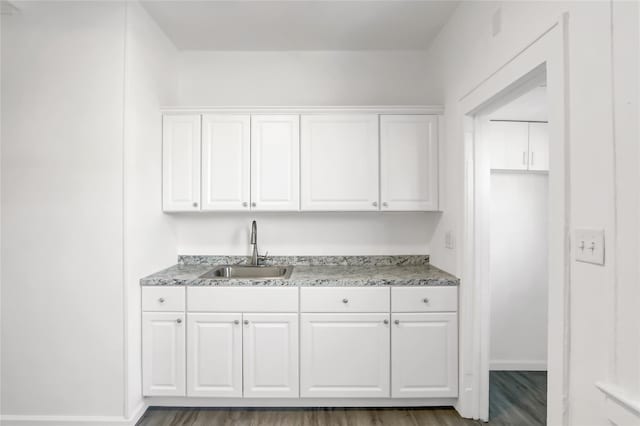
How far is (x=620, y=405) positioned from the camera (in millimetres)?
949

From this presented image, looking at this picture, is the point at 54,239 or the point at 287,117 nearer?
the point at 54,239

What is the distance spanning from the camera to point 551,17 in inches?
48.2

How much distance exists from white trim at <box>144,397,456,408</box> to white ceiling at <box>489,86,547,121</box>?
2107 millimetres

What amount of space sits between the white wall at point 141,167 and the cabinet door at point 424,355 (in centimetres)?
169

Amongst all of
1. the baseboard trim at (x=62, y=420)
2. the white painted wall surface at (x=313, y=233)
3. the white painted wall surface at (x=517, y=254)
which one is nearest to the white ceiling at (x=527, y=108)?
the white painted wall surface at (x=517, y=254)

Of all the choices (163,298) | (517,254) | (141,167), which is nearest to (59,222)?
(141,167)

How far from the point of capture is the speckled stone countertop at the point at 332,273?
6.84ft

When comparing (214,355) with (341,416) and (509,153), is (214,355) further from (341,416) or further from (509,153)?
(509,153)

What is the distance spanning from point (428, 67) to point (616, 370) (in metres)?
2.46

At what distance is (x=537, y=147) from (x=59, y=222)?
12.1 feet

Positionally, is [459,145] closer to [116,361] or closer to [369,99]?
[369,99]

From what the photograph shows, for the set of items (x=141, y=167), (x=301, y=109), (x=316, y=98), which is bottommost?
(x=141, y=167)

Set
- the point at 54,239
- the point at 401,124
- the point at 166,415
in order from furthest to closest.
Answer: the point at 401,124 < the point at 166,415 < the point at 54,239

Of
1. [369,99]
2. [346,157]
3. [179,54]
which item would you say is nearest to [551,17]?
[346,157]
